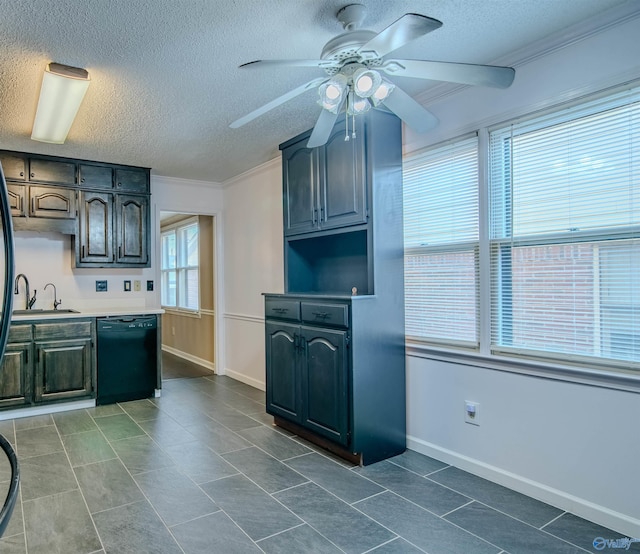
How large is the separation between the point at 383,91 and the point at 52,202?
363 cm

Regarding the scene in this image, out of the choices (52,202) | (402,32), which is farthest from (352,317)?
(52,202)

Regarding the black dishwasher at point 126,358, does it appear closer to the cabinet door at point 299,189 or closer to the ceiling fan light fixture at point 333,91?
the cabinet door at point 299,189

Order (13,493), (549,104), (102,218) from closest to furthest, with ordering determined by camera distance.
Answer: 1. (13,493)
2. (549,104)
3. (102,218)

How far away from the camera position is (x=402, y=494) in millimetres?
2416

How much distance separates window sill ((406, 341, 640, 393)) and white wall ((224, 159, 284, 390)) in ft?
6.34

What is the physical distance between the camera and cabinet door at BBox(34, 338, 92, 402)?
390 cm

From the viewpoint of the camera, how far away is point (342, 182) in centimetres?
305

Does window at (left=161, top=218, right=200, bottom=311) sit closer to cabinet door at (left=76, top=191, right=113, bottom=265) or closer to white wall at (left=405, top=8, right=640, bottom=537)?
cabinet door at (left=76, top=191, right=113, bottom=265)

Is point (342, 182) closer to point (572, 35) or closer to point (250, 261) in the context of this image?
point (572, 35)

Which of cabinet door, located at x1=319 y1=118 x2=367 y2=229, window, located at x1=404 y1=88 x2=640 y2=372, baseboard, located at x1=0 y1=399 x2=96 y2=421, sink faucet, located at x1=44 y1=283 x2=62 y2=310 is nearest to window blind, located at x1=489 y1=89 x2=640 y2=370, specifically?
window, located at x1=404 y1=88 x2=640 y2=372

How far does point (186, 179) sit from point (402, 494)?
4.25 metres

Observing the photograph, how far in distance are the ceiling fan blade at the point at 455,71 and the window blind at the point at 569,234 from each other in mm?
675

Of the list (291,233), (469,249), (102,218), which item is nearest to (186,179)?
(102,218)

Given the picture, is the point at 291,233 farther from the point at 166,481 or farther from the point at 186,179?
the point at 186,179
